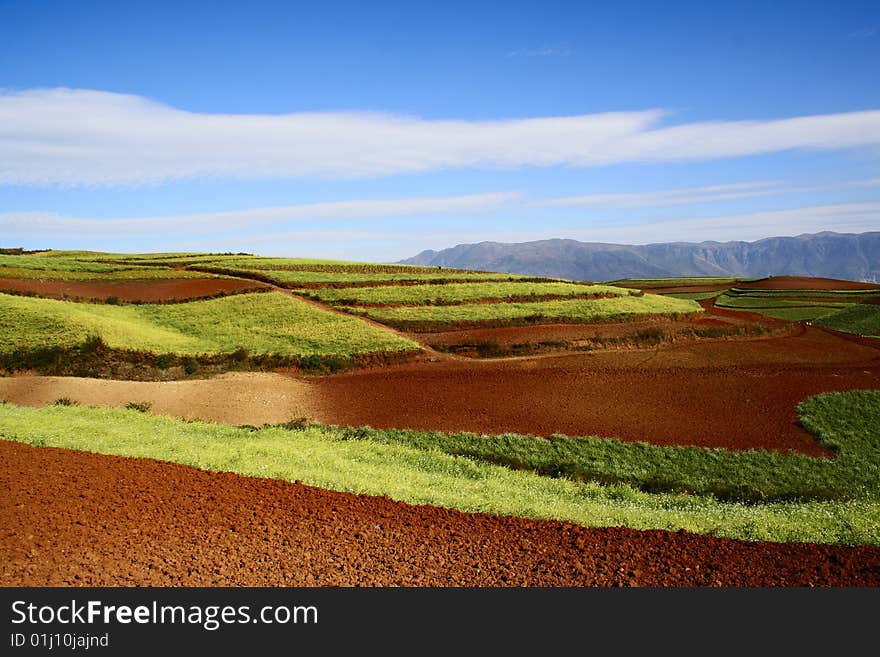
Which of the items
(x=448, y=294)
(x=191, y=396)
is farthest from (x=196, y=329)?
(x=448, y=294)

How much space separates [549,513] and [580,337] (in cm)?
2678

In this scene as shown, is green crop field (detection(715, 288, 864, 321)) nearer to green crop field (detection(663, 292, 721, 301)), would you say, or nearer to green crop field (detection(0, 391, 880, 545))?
green crop field (detection(663, 292, 721, 301))

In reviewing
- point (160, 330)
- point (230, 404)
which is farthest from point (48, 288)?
point (230, 404)

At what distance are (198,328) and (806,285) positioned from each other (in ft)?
278

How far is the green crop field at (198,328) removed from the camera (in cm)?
3528

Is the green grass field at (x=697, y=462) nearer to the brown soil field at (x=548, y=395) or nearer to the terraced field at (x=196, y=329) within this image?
the brown soil field at (x=548, y=395)

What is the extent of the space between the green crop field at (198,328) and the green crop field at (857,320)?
39.4 meters

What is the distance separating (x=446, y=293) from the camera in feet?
169

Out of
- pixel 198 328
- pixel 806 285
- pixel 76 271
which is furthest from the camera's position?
pixel 806 285

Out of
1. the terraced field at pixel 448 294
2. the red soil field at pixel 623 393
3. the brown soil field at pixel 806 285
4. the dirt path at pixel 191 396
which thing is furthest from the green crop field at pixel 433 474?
the brown soil field at pixel 806 285

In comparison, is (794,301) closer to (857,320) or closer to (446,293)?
(857,320)

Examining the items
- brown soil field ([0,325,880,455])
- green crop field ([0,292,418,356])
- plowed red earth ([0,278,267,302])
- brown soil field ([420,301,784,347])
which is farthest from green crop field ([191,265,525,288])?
brown soil field ([0,325,880,455])

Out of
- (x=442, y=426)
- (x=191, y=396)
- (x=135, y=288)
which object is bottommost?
(x=442, y=426)

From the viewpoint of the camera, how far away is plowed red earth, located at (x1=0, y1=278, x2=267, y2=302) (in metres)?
49.1
